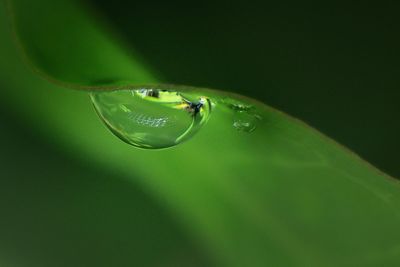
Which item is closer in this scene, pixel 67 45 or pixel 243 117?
pixel 67 45

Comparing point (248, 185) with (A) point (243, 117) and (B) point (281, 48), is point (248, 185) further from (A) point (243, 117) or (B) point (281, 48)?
(B) point (281, 48)

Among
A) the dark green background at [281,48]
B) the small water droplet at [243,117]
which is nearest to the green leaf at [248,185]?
the small water droplet at [243,117]

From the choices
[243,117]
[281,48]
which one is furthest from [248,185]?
[281,48]

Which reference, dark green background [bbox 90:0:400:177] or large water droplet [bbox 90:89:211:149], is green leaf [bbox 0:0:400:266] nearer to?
large water droplet [bbox 90:89:211:149]

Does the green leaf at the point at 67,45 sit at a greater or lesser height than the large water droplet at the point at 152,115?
lesser

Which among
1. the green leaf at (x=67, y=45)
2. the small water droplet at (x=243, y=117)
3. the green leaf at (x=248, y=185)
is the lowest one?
the green leaf at (x=67, y=45)

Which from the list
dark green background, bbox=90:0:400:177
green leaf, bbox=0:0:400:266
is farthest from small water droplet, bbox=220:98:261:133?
dark green background, bbox=90:0:400:177

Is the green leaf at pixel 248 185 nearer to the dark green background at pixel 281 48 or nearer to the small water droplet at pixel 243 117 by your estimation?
the small water droplet at pixel 243 117
